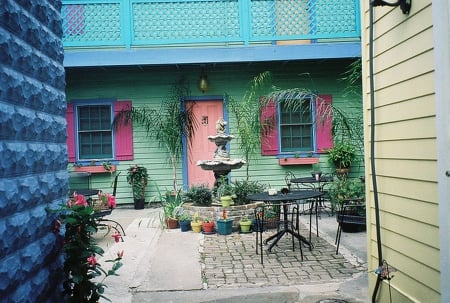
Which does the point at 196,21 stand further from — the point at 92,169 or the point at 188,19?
the point at 92,169

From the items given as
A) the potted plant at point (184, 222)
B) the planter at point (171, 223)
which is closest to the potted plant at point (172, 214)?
the planter at point (171, 223)

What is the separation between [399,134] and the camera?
3.20m

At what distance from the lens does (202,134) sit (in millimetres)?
10094

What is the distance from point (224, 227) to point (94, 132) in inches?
186

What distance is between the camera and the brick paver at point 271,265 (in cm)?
440

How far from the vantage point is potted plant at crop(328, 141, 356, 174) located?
9711 mm

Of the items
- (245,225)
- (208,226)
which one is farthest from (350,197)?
(208,226)

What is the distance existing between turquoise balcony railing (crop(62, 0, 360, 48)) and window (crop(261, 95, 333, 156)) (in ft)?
5.36

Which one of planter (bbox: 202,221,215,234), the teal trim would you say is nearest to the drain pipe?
planter (bbox: 202,221,215,234)

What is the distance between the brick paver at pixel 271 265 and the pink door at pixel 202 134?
13.2 feet

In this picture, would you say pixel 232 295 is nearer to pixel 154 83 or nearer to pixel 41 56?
pixel 41 56

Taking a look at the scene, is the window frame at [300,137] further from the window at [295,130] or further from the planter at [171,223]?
the planter at [171,223]

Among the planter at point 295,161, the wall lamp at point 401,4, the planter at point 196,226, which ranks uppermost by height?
the wall lamp at point 401,4

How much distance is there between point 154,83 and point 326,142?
433 cm
